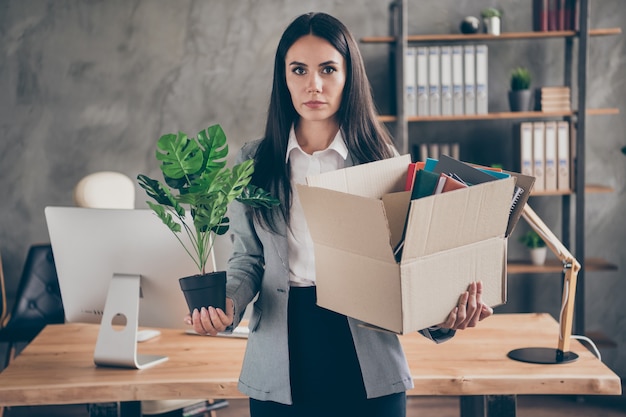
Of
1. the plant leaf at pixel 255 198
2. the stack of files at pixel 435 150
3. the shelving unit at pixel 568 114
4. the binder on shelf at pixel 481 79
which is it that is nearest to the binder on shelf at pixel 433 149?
the stack of files at pixel 435 150

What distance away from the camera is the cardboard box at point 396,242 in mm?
1338

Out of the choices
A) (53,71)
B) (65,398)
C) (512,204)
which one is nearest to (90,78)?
(53,71)

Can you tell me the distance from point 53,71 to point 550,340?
307cm

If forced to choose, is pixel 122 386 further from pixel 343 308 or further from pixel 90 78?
pixel 90 78

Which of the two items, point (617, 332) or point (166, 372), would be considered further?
point (617, 332)

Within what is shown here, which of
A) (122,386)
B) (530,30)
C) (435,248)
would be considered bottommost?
(122,386)

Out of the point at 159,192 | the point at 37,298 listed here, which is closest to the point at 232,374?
the point at 159,192

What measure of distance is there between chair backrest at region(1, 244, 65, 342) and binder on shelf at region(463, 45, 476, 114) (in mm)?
2263

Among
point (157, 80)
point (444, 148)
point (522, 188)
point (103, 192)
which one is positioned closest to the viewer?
point (522, 188)

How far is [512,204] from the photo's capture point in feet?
4.90

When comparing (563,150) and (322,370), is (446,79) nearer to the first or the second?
(563,150)

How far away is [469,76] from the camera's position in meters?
3.85

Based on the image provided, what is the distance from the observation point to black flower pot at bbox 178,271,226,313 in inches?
59.7

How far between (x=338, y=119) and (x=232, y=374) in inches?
32.0
